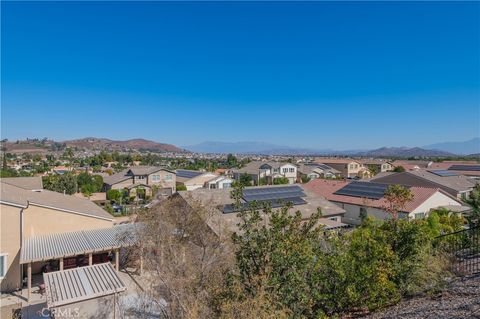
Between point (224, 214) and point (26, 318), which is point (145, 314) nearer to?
point (26, 318)

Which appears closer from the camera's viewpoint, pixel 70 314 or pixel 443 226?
pixel 70 314

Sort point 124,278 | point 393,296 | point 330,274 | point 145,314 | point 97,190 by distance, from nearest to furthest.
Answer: point 330,274 → point 393,296 → point 145,314 → point 124,278 → point 97,190

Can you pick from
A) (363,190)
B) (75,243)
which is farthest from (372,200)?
(75,243)

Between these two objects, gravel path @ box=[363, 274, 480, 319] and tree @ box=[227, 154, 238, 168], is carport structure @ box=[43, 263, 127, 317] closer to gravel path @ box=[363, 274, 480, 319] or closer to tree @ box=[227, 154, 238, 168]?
gravel path @ box=[363, 274, 480, 319]

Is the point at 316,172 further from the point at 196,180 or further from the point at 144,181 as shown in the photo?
the point at 144,181

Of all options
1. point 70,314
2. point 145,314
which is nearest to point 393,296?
point 145,314

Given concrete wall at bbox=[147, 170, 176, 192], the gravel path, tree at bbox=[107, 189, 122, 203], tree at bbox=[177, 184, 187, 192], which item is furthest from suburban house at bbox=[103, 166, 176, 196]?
the gravel path
